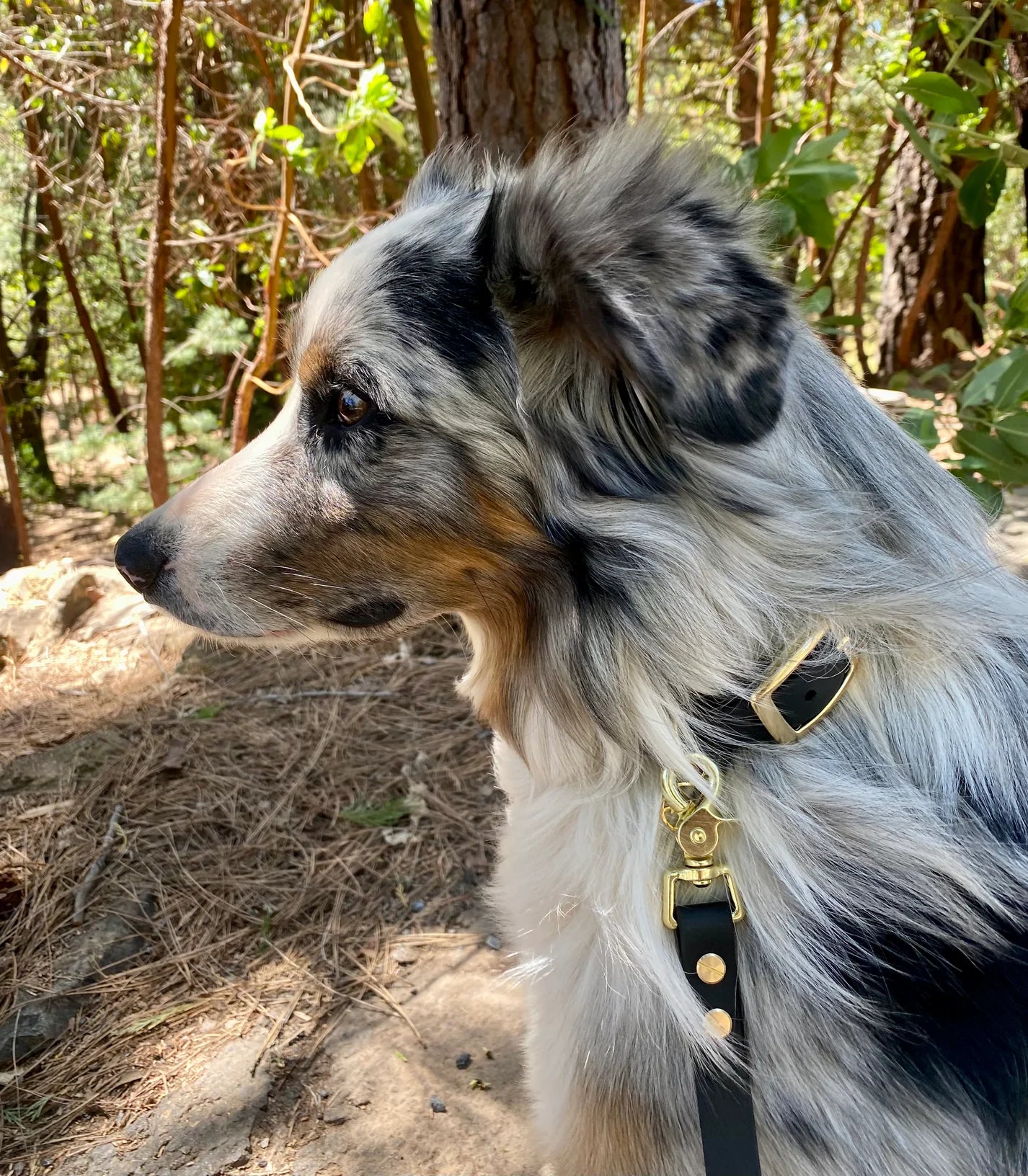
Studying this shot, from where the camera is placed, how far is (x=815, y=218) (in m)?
3.00

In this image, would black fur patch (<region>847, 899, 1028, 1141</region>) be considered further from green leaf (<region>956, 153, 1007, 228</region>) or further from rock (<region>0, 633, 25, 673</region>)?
rock (<region>0, 633, 25, 673</region>)

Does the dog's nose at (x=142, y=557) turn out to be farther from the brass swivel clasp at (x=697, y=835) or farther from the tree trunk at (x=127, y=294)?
the tree trunk at (x=127, y=294)

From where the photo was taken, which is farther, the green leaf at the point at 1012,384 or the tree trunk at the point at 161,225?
the tree trunk at the point at 161,225

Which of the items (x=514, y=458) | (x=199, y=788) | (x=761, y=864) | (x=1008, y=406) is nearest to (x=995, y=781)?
(x=761, y=864)

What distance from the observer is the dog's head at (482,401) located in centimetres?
132

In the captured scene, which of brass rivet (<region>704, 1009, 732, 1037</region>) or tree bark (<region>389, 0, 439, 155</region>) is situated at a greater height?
tree bark (<region>389, 0, 439, 155</region>)

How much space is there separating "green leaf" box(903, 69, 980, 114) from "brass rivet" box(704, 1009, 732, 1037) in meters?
2.67

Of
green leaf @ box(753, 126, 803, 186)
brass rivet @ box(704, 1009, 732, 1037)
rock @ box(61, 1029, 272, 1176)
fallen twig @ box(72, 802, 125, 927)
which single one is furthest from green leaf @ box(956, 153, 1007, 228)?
fallen twig @ box(72, 802, 125, 927)

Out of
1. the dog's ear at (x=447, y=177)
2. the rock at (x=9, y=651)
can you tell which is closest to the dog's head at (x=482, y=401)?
the dog's ear at (x=447, y=177)

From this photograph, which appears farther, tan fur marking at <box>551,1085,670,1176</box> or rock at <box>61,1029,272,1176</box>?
rock at <box>61,1029,272,1176</box>

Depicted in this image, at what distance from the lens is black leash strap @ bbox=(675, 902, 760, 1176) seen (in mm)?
1446

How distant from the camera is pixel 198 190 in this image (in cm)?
585

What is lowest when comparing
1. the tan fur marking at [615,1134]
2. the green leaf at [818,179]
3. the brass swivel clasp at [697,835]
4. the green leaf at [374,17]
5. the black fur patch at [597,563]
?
the tan fur marking at [615,1134]

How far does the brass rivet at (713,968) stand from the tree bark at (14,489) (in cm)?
542
